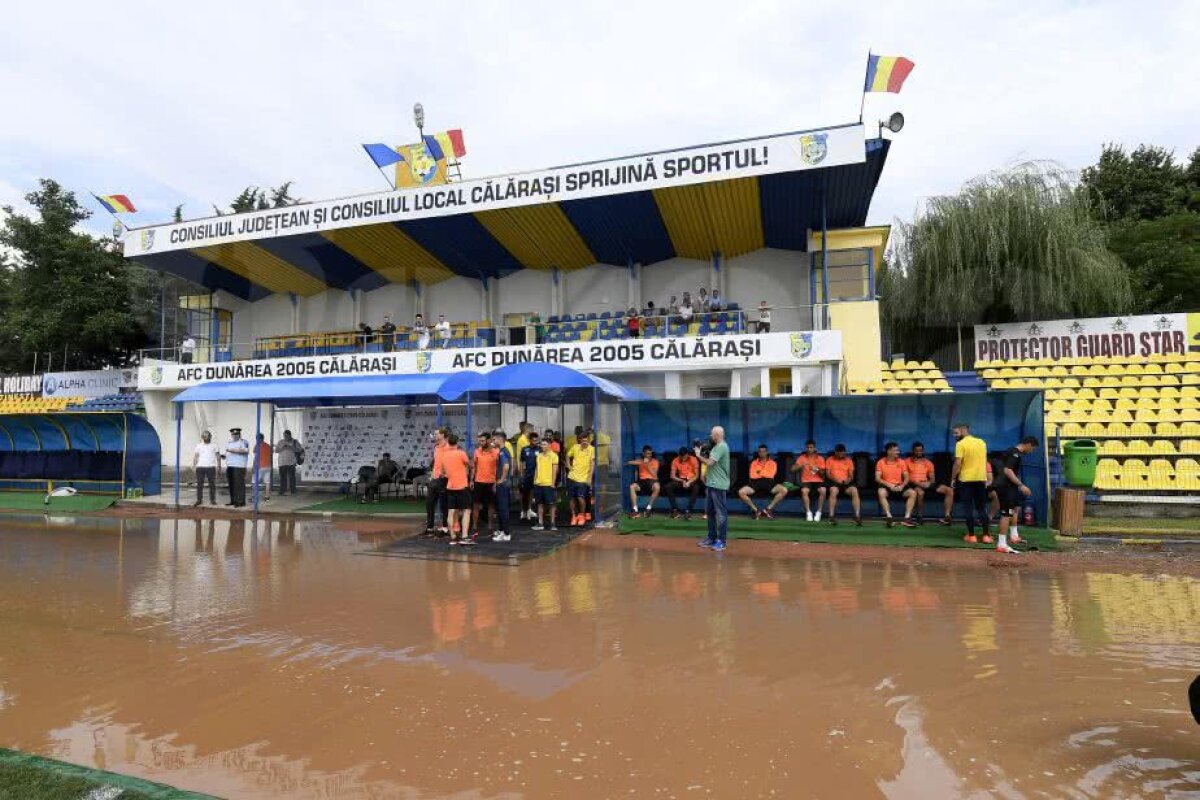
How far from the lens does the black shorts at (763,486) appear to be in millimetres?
11648

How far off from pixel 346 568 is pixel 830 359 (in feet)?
37.7

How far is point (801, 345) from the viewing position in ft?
52.2

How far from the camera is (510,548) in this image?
394 inches

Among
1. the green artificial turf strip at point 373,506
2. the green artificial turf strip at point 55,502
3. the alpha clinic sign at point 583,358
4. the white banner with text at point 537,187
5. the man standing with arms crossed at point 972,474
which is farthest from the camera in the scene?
the green artificial turf strip at point 55,502

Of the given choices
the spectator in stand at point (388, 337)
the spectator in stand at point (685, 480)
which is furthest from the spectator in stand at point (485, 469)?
the spectator in stand at point (388, 337)

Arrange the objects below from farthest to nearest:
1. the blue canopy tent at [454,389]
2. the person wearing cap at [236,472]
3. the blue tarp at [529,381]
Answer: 1. the person wearing cap at [236,472]
2. the blue canopy tent at [454,389]
3. the blue tarp at [529,381]

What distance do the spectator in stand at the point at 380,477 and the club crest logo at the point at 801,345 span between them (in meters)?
9.77

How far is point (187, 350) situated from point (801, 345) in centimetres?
1926

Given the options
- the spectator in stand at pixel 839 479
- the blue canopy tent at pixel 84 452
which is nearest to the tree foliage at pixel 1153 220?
the spectator in stand at pixel 839 479

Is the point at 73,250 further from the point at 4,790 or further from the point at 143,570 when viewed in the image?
the point at 4,790

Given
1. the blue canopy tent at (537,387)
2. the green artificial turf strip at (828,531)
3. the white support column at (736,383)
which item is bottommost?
the green artificial turf strip at (828,531)

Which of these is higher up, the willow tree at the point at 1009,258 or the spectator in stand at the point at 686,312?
the willow tree at the point at 1009,258

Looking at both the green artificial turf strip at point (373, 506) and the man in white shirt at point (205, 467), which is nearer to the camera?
the green artificial turf strip at point (373, 506)

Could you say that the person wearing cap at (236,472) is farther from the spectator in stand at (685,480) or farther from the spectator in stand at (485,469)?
the spectator in stand at (685,480)
